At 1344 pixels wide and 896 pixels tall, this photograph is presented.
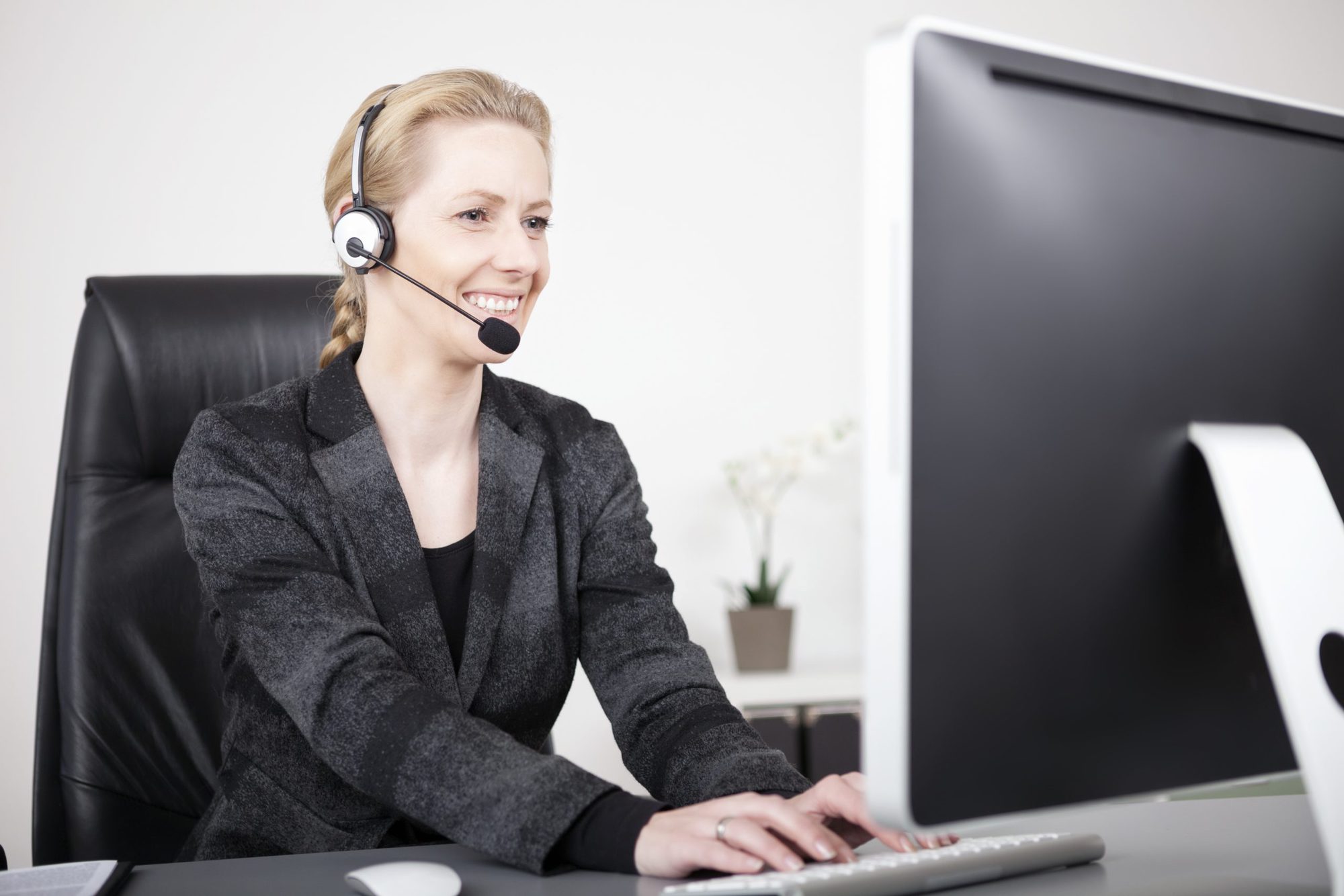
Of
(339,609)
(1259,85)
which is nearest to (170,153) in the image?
(339,609)

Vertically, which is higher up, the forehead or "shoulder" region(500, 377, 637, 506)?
the forehead

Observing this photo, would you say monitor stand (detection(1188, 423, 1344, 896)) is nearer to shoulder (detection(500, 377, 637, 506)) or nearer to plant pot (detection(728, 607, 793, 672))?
shoulder (detection(500, 377, 637, 506))

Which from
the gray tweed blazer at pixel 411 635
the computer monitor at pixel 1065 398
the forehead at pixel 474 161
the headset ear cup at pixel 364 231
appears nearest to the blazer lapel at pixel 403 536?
the gray tweed blazer at pixel 411 635

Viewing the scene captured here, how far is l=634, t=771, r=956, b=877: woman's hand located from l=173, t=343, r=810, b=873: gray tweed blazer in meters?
0.06

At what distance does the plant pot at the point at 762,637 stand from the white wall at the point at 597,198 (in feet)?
0.82

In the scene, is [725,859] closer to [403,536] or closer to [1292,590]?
[1292,590]

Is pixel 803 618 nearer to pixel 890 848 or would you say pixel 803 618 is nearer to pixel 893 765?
pixel 890 848

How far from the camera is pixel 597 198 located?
2730 mm

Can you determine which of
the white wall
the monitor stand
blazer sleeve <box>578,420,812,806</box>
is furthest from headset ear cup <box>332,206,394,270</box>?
the white wall

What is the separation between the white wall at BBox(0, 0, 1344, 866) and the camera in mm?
2381

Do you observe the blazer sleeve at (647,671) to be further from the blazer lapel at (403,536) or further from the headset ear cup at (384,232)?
the headset ear cup at (384,232)

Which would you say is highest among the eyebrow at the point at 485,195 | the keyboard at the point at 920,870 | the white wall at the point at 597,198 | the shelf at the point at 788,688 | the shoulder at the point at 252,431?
the white wall at the point at 597,198

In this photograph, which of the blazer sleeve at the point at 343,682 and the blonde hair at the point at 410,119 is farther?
the blonde hair at the point at 410,119

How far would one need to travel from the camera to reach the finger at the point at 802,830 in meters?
0.71
